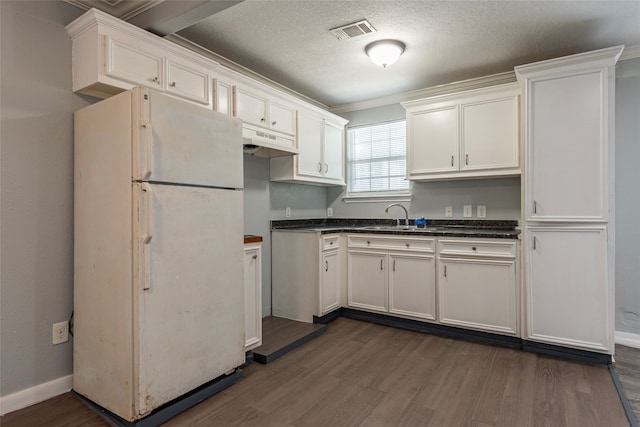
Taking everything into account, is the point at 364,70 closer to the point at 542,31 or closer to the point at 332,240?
the point at 542,31

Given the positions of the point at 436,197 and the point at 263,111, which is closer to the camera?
the point at 263,111

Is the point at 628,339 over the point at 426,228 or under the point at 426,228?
under

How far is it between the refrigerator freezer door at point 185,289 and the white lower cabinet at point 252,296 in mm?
284

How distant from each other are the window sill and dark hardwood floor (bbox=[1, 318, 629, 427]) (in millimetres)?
1773

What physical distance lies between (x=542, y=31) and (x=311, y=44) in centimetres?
181

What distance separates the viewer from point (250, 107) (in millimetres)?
3064

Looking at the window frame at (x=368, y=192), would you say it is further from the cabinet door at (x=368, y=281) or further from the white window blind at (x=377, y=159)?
the cabinet door at (x=368, y=281)

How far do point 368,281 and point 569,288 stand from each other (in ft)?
5.53

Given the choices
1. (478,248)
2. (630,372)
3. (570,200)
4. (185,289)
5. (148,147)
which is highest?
(148,147)

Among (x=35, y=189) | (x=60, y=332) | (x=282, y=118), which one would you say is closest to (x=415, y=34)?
(x=282, y=118)

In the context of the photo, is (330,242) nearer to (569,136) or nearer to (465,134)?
(465,134)

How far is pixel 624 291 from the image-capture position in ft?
9.98

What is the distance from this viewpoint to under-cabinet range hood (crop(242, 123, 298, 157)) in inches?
120

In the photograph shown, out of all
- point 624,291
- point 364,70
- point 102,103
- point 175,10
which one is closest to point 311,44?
point 364,70
